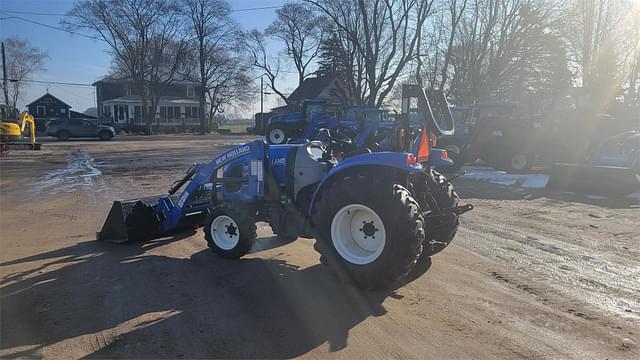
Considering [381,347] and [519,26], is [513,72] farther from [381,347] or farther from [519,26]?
[381,347]

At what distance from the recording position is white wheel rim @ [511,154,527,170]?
676 inches

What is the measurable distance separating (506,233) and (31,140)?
26.8 m

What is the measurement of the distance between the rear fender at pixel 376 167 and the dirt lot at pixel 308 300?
1173mm

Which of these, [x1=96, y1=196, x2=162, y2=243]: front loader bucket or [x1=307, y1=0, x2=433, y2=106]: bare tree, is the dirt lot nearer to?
[x1=96, y1=196, x2=162, y2=243]: front loader bucket

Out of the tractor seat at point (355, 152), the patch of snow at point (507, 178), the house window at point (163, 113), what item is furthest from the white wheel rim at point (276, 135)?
the house window at point (163, 113)

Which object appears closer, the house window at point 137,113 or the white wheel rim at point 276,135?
the white wheel rim at point 276,135

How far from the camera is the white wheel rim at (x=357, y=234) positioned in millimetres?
4891

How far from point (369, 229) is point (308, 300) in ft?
3.05

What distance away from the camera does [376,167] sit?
5.03 m

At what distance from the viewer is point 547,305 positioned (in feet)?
15.3

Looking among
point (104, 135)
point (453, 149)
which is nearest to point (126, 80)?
point (104, 135)

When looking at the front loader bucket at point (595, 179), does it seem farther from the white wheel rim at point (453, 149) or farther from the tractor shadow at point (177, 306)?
the tractor shadow at point (177, 306)

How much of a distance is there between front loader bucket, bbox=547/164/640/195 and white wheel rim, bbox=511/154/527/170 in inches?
184

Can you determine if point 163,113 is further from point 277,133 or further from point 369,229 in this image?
point 369,229
